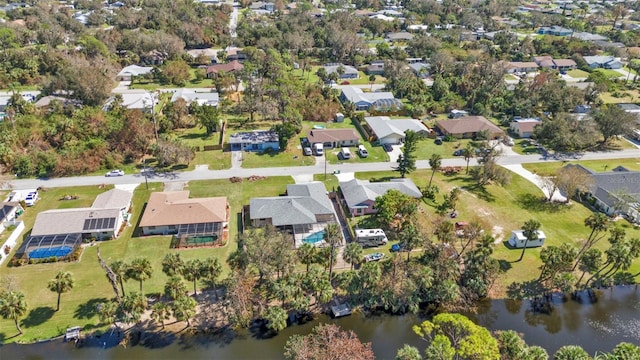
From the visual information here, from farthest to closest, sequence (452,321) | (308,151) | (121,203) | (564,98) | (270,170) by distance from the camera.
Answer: (564,98) → (308,151) → (270,170) → (121,203) → (452,321)

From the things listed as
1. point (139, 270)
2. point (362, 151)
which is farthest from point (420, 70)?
point (139, 270)

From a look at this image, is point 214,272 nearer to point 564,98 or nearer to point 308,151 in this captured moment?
point 308,151

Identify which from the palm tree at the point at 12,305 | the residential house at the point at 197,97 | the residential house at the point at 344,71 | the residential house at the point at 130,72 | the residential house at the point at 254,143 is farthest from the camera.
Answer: the residential house at the point at 344,71

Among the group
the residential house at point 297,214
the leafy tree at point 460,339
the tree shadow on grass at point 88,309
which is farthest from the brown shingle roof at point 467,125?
the tree shadow on grass at point 88,309

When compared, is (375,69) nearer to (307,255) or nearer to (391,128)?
(391,128)

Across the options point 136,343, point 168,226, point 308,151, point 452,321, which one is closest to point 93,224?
point 168,226

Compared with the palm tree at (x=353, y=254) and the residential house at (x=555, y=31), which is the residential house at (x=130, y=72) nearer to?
the palm tree at (x=353, y=254)
